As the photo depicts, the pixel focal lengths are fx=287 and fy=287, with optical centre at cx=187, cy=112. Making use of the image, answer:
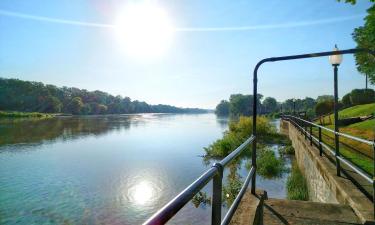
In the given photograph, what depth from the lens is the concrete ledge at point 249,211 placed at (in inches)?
145

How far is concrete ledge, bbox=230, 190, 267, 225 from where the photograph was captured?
12.1 feet

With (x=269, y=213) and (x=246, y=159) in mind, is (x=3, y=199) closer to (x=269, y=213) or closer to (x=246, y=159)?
(x=269, y=213)

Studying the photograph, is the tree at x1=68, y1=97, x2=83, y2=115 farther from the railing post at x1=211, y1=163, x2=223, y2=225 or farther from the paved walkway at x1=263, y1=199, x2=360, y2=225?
the railing post at x1=211, y1=163, x2=223, y2=225

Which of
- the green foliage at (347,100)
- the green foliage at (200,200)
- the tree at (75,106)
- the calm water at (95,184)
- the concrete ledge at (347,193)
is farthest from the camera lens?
the tree at (75,106)

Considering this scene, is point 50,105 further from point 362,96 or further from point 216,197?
point 216,197

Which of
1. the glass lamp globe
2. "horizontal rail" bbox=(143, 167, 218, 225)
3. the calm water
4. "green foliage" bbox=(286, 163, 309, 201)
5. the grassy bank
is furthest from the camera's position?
the grassy bank

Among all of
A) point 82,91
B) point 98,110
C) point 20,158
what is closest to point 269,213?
point 20,158

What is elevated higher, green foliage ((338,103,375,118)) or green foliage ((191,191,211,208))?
green foliage ((338,103,375,118))

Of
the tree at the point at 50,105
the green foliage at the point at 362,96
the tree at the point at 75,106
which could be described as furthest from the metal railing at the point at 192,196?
the tree at the point at 75,106

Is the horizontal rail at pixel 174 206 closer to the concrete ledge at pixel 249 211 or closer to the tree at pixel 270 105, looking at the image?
the concrete ledge at pixel 249 211

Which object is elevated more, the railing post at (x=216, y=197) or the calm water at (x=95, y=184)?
the railing post at (x=216, y=197)

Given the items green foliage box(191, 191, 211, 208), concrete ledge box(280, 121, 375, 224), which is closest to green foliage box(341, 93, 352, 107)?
green foliage box(191, 191, 211, 208)

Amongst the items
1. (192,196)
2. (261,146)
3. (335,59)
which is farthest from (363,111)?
(192,196)

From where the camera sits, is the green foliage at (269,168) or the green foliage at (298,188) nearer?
the green foliage at (298,188)
